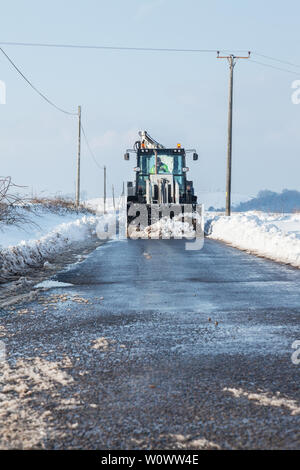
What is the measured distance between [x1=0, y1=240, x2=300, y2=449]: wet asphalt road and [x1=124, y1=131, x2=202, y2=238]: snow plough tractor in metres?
14.0

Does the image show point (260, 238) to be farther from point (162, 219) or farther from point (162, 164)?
point (162, 164)

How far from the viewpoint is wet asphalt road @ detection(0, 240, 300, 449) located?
2.24 m

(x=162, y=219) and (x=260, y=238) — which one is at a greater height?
(x=162, y=219)

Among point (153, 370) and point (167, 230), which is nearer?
point (153, 370)

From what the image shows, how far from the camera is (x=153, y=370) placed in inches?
125

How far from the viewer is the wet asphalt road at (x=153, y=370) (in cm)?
224

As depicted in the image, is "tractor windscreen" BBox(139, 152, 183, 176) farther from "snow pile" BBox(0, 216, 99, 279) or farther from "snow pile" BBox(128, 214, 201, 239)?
"snow pile" BBox(0, 216, 99, 279)

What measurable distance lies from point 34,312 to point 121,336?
1466 millimetres

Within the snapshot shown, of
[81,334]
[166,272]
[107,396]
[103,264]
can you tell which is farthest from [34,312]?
[103,264]

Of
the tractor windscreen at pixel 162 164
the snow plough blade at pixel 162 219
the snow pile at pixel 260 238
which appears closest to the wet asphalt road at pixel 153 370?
the snow pile at pixel 260 238

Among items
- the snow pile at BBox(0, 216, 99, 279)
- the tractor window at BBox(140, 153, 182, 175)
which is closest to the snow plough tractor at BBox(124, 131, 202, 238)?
the tractor window at BBox(140, 153, 182, 175)

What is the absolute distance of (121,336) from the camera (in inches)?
161

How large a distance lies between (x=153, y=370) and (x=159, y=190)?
60.9 ft

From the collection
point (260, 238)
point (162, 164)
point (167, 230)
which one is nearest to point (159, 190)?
point (162, 164)
